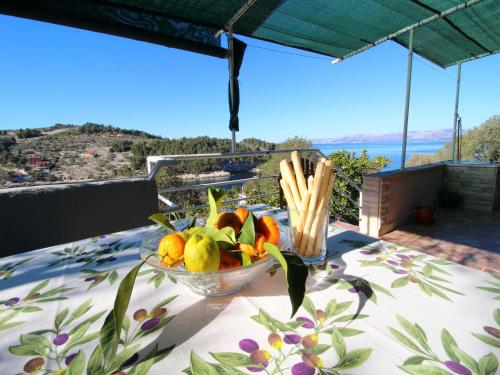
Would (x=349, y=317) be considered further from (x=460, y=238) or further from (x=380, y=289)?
(x=460, y=238)

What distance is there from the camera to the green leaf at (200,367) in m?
0.34

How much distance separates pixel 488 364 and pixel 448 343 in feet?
0.15

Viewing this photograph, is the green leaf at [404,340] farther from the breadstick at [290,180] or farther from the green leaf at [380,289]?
the breadstick at [290,180]

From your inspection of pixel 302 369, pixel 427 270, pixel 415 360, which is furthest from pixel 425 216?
pixel 302 369

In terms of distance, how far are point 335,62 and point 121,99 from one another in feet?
65.8

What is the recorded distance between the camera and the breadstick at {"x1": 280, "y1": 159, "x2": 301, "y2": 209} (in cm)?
65

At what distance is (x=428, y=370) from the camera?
331 millimetres

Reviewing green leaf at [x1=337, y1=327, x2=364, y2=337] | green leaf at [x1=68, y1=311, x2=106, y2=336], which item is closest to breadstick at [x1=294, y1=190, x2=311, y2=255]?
green leaf at [x1=337, y1=327, x2=364, y2=337]

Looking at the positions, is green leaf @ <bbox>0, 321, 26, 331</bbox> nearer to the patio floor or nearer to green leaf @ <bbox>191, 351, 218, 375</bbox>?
green leaf @ <bbox>191, 351, 218, 375</bbox>

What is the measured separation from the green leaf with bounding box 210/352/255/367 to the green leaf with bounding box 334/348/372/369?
125mm

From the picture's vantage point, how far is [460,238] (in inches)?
116

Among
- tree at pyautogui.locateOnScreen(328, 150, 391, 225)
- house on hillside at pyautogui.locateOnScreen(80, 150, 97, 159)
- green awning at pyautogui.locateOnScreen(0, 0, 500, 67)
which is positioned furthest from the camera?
tree at pyautogui.locateOnScreen(328, 150, 391, 225)

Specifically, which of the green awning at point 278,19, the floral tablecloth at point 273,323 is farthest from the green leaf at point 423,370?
the green awning at point 278,19

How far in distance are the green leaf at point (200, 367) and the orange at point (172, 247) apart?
0.19m
